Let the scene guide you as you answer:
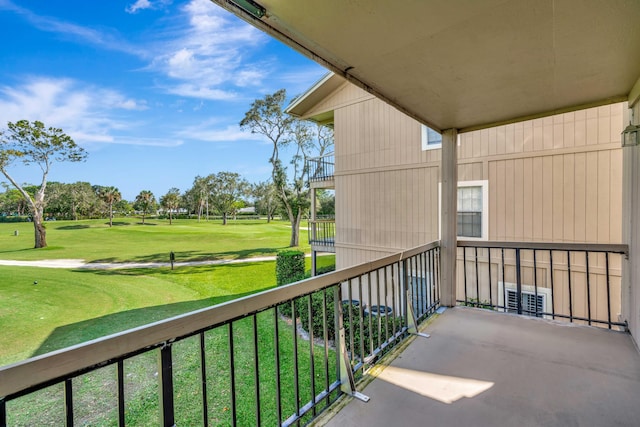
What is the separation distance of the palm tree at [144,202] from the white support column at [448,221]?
1491 inches

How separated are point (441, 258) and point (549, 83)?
1871mm

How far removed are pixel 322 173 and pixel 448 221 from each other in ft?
23.5

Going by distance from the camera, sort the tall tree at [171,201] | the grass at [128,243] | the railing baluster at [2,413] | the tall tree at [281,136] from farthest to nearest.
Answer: the tall tree at [171,201]
the grass at [128,243]
the tall tree at [281,136]
the railing baluster at [2,413]

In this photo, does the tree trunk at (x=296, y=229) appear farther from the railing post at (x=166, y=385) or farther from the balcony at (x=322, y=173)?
the railing post at (x=166, y=385)

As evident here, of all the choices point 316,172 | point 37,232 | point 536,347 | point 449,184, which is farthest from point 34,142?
point 536,347

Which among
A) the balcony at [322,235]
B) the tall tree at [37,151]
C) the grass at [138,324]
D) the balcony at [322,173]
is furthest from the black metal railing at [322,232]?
the tall tree at [37,151]

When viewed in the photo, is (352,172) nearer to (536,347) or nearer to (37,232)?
(536,347)

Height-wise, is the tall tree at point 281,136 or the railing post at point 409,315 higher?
the tall tree at point 281,136

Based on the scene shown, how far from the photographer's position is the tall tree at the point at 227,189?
35.3 m

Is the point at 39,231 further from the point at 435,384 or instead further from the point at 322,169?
the point at 435,384

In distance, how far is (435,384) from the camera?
184 cm

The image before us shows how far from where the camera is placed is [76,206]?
24.2 meters

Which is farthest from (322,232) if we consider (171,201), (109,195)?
(171,201)

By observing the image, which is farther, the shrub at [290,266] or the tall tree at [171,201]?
the tall tree at [171,201]
